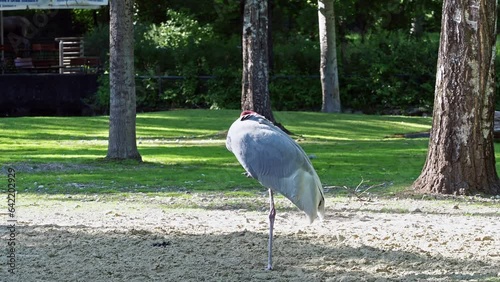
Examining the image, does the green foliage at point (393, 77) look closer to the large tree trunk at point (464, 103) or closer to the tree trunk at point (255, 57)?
the tree trunk at point (255, 57)

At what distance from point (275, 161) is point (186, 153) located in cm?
1149

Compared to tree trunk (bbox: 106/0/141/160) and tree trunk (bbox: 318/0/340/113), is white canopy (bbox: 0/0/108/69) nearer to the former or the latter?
tree trunk (bbox: 318/0/340/113)

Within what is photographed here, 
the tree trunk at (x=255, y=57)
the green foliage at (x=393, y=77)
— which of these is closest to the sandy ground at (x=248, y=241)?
the tree trunk at (x=255, y=57)

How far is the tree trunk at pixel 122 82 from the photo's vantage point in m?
17.2

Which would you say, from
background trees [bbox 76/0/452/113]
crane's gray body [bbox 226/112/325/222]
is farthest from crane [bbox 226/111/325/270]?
background trees [bbox 76/0/452/113]

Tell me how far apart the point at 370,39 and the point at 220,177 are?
22963 mm

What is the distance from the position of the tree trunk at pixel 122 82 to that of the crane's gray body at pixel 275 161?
9145 millimetres

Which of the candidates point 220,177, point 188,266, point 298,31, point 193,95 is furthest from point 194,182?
point 298,31

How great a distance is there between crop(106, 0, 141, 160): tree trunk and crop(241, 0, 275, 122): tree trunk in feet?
17.0

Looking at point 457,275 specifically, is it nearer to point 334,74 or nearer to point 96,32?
point 334,74

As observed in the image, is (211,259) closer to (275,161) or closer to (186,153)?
(275,161)

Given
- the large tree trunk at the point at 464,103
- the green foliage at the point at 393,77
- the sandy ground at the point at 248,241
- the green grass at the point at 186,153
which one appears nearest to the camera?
the sandy ground at the point at 248,241

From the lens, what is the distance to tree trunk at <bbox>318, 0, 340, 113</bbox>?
31.3m

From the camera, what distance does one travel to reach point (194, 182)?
1524 centimetres
